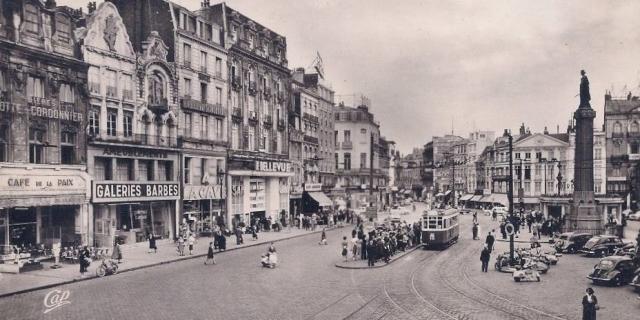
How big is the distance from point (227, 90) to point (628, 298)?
3774cm

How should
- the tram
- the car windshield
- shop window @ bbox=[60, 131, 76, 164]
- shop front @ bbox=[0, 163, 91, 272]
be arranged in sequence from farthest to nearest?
1. the tram
2. shop window @ bbox=[60, 131, 76, 164]
3. shop front @ bbox=[0, 163, 91, 272]
4. the car windshield

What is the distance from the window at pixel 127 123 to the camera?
3928 centimetres

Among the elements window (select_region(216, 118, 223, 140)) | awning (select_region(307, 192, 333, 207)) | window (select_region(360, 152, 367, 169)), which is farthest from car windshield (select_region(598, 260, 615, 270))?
window (select_region(360, 152, 367, 169))

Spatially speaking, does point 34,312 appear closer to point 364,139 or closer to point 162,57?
point 162,57

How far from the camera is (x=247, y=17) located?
5622 cm

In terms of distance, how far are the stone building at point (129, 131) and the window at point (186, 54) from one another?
186cm

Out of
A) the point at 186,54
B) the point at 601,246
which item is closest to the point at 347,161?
the point at 186,54

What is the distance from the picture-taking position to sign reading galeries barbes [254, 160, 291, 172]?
55.0 m

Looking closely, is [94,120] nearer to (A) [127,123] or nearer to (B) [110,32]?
(A) [127,123]

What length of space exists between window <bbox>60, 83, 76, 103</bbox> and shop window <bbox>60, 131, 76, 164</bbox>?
2012 millimetres

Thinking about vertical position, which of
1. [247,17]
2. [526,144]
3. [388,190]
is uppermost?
[247,17]

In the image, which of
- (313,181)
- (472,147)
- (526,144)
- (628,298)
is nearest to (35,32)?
(628,298)

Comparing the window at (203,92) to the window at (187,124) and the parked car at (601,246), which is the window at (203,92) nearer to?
the window at (187,124)

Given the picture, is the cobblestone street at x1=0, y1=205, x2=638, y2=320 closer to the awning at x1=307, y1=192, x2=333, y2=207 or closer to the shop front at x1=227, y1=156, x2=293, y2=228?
the shop front at x1=227, y1=156, x2=293, y2=228
